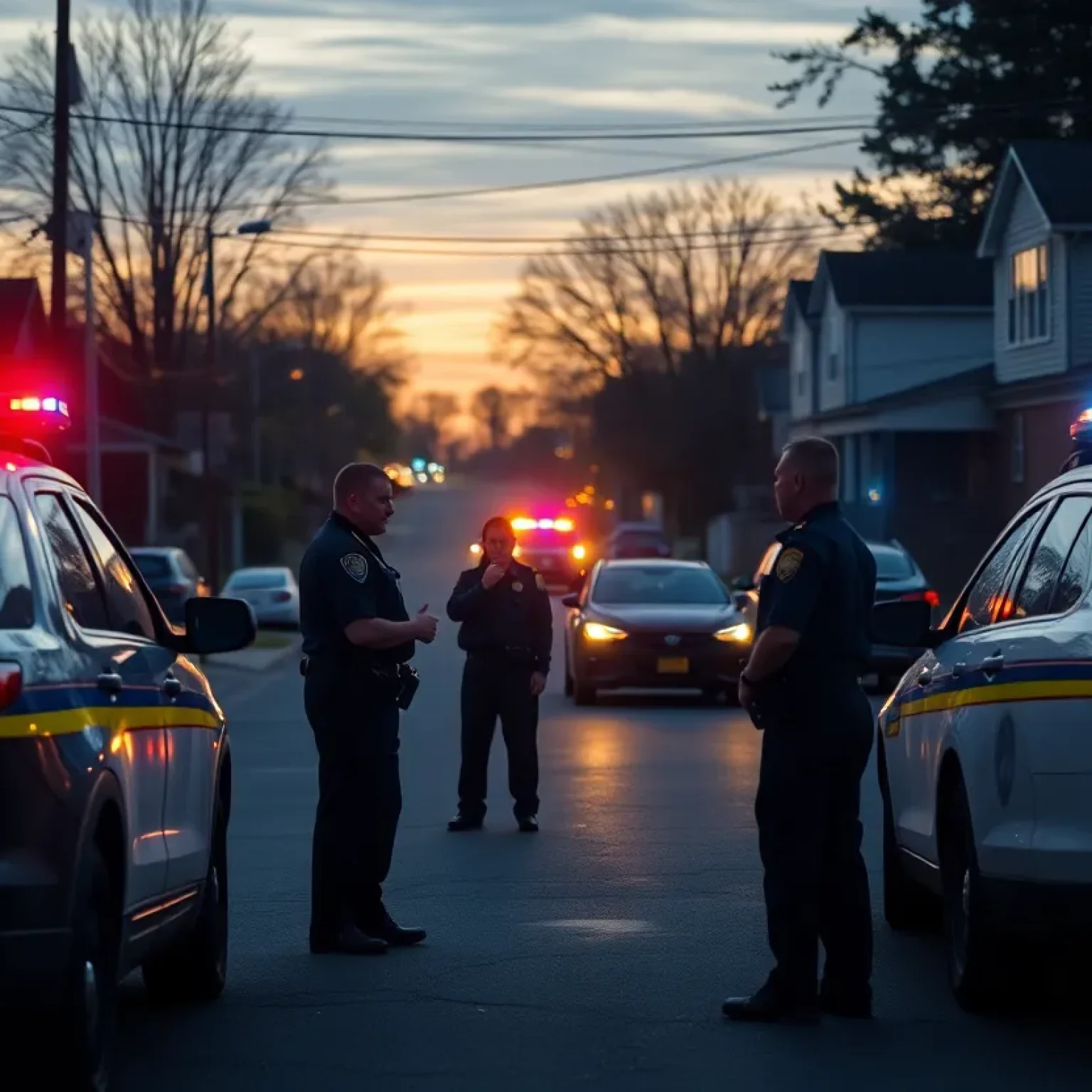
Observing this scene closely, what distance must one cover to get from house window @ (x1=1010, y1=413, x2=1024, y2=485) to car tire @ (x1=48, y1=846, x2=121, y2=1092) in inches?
1421

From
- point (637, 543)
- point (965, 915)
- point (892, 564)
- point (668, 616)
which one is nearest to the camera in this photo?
point (965, 915)

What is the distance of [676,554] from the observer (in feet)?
247

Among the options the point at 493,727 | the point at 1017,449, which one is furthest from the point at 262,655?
the point at 493,727

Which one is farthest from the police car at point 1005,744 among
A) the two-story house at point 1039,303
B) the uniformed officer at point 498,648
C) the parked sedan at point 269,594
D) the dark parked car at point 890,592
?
the parked sedan at point 269,594

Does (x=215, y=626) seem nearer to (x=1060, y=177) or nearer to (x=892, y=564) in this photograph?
A: (x=892, y=564)

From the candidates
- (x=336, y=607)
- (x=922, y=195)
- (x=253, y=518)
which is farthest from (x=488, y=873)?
(x=253, y=518)

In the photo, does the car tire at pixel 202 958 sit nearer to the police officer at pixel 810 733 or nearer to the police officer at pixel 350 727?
the police officer at pixel 350 727

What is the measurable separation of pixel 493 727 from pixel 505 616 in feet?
2.32

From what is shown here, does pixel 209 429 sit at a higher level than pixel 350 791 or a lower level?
higher

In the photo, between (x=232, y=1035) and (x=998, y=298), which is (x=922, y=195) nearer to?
(x=998, y=298)

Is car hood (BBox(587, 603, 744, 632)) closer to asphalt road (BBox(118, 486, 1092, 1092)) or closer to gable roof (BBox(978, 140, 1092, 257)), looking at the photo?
asphalt road (BBox(118, 486, 1092, 1092))

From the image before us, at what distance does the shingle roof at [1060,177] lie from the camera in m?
38.2

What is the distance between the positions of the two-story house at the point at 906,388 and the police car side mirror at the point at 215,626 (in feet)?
118

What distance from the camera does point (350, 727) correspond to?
9.33 meters
